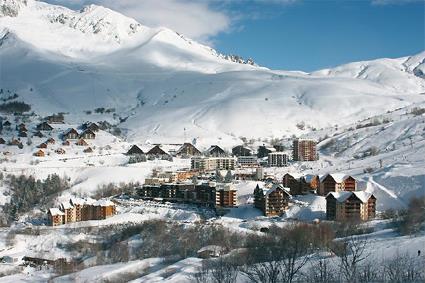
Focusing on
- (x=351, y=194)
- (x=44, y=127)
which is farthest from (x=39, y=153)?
(x=351, y=194)

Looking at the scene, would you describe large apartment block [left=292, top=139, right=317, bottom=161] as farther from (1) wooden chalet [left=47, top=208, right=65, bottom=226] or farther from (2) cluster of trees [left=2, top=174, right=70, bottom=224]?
(1) wooden chalet [left=47, top=208, right=65, bottom=226]

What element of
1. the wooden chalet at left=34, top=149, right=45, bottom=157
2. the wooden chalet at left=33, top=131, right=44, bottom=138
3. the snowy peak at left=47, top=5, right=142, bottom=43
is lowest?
the wooden chalet at left=34, top=149, right=45, bottom=157

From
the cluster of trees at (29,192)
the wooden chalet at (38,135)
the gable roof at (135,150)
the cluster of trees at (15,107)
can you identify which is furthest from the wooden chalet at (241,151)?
the cluster of trees at (15,107)

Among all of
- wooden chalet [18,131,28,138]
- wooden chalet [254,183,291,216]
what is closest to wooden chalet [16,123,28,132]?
wooden chalet [18,131,28,138]

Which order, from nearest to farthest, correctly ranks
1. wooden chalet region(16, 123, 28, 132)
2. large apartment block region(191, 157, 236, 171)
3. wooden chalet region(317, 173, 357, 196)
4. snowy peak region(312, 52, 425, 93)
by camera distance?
1. wooden chalet region(317, 173, 357, 196)
2. large apartment block region(191, 157, 236, 171)
3. wooden chalet region(16, 123, 28, 132)
4. snowy peak region(312, 52, 425, 93)

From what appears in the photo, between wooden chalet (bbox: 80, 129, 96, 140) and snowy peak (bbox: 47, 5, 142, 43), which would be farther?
snowy peak (bbox: 47, 5, 142, 43)

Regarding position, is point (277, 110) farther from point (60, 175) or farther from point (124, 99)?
point (60, 175)
